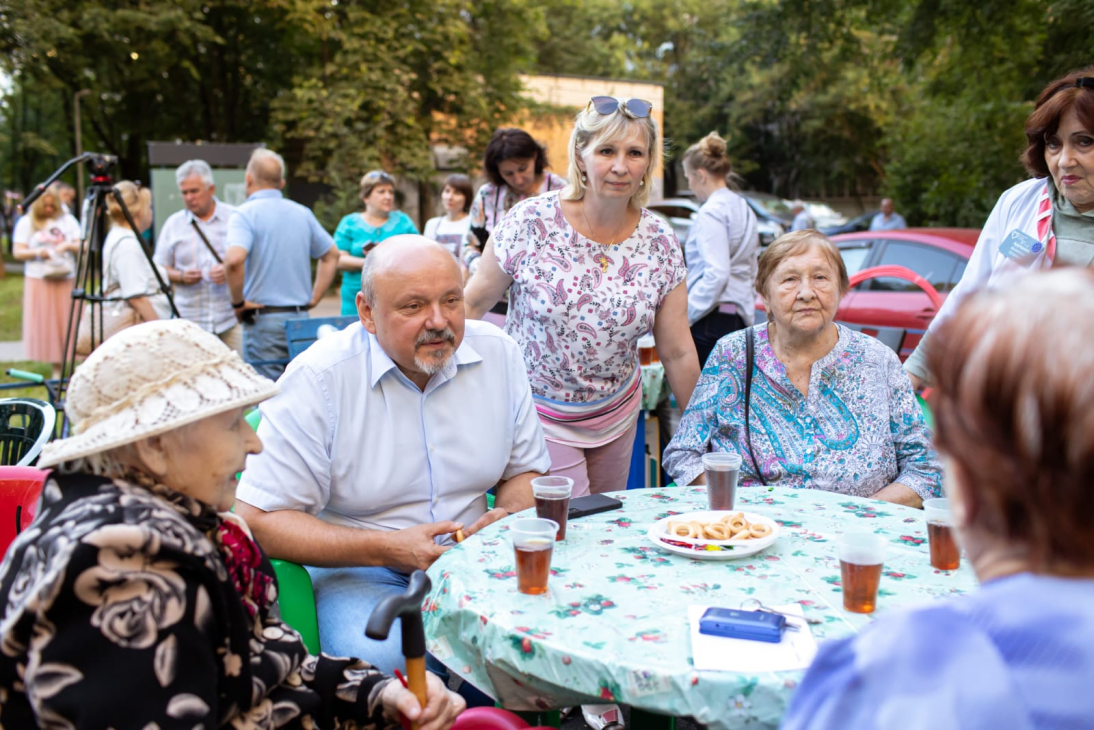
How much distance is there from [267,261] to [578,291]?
11.2 ft

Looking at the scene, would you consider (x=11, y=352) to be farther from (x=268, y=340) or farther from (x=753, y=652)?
(x=753, y=652)

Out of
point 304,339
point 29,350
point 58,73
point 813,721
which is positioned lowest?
point 29,350

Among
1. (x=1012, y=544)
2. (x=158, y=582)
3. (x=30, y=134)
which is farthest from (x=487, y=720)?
(x=30, y=134)

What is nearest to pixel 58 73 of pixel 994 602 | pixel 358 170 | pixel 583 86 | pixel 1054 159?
pixel 358 170

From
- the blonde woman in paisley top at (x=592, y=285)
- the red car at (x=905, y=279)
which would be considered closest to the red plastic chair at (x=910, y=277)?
the red car at (x=905, y=279)

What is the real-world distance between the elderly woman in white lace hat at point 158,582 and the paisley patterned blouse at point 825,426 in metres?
1.35

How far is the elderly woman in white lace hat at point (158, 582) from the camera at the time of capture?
4.43 ft

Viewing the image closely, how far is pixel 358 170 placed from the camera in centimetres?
1836

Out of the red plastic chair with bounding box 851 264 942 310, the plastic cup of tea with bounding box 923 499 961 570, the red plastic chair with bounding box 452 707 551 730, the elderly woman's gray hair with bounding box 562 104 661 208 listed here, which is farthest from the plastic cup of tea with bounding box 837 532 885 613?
the red plastic chair with bounding box 851 264 942 310

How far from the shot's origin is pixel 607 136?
3.13 meters

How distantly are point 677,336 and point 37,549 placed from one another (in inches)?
91.1

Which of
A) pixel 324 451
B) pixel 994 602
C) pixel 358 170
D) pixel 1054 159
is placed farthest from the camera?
pixel 358 170

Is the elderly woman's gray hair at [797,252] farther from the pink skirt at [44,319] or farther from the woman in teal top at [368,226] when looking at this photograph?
the pink skirt at [44,319]

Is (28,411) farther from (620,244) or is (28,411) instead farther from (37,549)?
(620,244)
